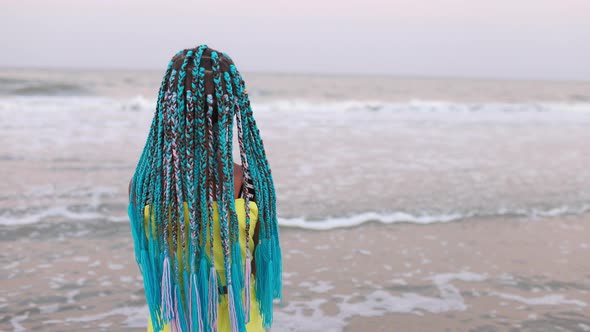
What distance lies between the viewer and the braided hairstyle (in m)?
1.41

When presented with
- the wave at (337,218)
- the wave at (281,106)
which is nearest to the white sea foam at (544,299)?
the wave at (337,218)

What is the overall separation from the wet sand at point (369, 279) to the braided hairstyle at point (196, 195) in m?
2.08

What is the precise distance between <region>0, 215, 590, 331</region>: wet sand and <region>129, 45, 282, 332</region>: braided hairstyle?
208 centimetres

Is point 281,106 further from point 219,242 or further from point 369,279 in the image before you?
point 219,242

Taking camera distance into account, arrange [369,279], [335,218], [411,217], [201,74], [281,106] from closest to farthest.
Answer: [201,74] → [369,279] → [335,218] → [411,217] → [281,106]

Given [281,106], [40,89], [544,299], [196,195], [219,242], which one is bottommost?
[544,299]

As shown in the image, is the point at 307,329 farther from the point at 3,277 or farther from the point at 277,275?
the point at 3,277

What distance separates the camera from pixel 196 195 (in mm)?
1436

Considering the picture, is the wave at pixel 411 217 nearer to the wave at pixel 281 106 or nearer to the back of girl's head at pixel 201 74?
the back of girl's head at pixel 201 74

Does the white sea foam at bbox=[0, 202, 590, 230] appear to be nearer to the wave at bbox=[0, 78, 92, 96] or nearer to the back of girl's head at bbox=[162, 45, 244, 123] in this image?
the back of girl's head at bbox=[162, 45, 244, 123]

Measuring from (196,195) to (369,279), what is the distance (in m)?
3.14

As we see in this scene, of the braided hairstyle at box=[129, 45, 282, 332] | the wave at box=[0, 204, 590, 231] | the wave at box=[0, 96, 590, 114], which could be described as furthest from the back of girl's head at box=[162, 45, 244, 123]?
the wave at box=[0, 96, 590, 114]

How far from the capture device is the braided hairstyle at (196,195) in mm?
1405

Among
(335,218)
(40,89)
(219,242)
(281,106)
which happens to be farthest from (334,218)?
(40,89)
